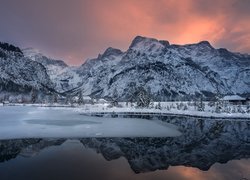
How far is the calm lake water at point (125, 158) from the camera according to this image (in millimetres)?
26547

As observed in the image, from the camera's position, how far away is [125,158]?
34438 mm

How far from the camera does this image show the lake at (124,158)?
2659 cm

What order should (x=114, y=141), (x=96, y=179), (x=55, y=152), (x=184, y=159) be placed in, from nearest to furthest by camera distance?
1. (x=96, y=179)
2. (x=184, y=159)
3. (x=55, y=152)
4. (x=114, y=141)

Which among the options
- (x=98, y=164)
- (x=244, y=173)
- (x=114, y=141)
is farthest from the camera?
(x=114, y=141)

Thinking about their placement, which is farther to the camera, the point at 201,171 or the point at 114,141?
the point at 114,141

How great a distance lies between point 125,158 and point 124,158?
4.7 inches

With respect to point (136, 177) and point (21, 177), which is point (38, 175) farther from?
→ point (136, 177)

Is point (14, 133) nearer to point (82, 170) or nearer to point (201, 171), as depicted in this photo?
point (82, 170)

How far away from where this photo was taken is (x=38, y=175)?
25516mm

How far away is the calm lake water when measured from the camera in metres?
26.5

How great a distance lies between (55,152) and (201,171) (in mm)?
17938

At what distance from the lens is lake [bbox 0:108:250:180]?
26.6m

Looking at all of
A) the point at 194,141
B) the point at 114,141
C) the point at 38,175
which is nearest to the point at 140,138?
the point at 114,141

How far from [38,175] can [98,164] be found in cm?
705
